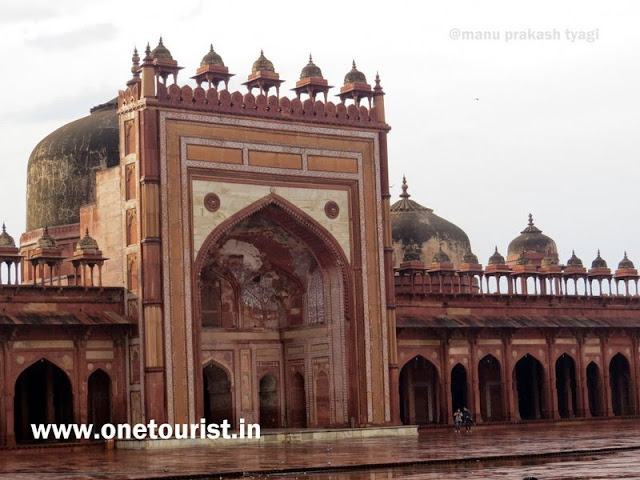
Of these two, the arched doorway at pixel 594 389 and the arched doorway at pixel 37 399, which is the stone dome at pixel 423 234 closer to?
the arched doorway at pixel 594 389

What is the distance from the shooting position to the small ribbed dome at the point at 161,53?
94.2ft

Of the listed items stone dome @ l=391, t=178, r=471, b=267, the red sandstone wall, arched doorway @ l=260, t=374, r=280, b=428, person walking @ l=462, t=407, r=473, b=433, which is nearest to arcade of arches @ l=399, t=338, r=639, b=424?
person walking @ l=462, t=407, r=473, b=433

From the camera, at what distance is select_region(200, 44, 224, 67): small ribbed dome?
29.5m

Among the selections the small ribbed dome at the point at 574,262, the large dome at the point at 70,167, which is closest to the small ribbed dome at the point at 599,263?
the small ribbed dome at the point at 574,262

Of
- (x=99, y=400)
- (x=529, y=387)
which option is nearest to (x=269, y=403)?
(x=99, y=400)

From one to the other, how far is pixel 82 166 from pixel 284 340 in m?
6.69

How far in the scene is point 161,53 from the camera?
28750 mm

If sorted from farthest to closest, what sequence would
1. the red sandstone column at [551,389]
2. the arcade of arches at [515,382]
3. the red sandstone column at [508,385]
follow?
1. the red sandstone column at [551,389]
2. the red sandstone column at [508,385]
3. the arcade of arches at [515,382]

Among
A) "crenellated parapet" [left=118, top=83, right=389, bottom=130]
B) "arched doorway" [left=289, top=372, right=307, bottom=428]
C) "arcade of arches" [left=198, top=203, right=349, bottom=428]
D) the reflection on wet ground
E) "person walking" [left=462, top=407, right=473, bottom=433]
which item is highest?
"crenellated parapet" [left=118, top=83, right=389, bottom=130]

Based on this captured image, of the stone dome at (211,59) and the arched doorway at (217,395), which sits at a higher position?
the stone dome at (211,59)

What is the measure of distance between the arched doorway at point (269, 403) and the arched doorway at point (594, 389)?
30.3 feet

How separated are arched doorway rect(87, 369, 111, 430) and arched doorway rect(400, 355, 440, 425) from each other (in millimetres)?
7974

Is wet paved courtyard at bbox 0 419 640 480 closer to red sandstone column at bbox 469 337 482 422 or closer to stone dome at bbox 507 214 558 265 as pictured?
red sandstone column at bbox 469 337 482 422

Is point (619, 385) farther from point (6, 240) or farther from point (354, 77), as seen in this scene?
point (6, 240)
